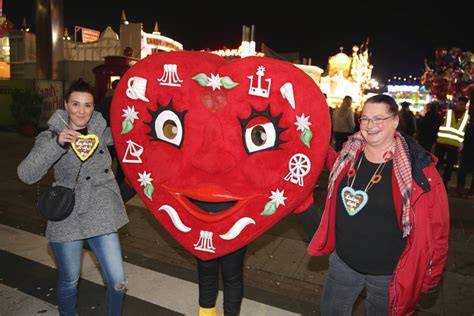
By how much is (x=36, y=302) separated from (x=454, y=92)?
44.4ft

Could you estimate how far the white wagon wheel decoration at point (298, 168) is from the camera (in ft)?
7.79

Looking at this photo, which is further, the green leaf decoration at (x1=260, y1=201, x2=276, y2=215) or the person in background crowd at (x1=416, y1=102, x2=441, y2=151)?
the person in background crowd at (x1=416, y1=102, x2=441, y2=151)

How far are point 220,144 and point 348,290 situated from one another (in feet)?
3.98

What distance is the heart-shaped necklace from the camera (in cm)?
228

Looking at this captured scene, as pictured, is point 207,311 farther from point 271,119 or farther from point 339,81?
point 339,81

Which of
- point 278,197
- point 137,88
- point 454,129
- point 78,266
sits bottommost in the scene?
point 78,266

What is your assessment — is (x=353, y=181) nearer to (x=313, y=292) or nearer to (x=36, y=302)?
(x=313, y=292)

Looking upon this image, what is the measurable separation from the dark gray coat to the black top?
1550 mm

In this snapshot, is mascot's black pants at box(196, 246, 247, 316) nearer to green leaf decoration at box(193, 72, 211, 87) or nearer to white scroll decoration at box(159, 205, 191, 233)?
white scroll decoration at box(159, 205, 191, 233)

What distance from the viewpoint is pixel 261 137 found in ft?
8.20

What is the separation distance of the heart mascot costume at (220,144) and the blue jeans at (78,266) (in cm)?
41

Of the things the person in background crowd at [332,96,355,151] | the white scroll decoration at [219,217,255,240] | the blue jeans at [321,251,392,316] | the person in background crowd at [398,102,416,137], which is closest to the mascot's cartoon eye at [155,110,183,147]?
the white scroll decoration at [219,217,255,240]

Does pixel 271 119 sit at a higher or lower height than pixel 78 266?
higher

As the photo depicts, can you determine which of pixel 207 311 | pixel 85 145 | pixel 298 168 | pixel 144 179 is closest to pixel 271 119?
pixel 298 168
